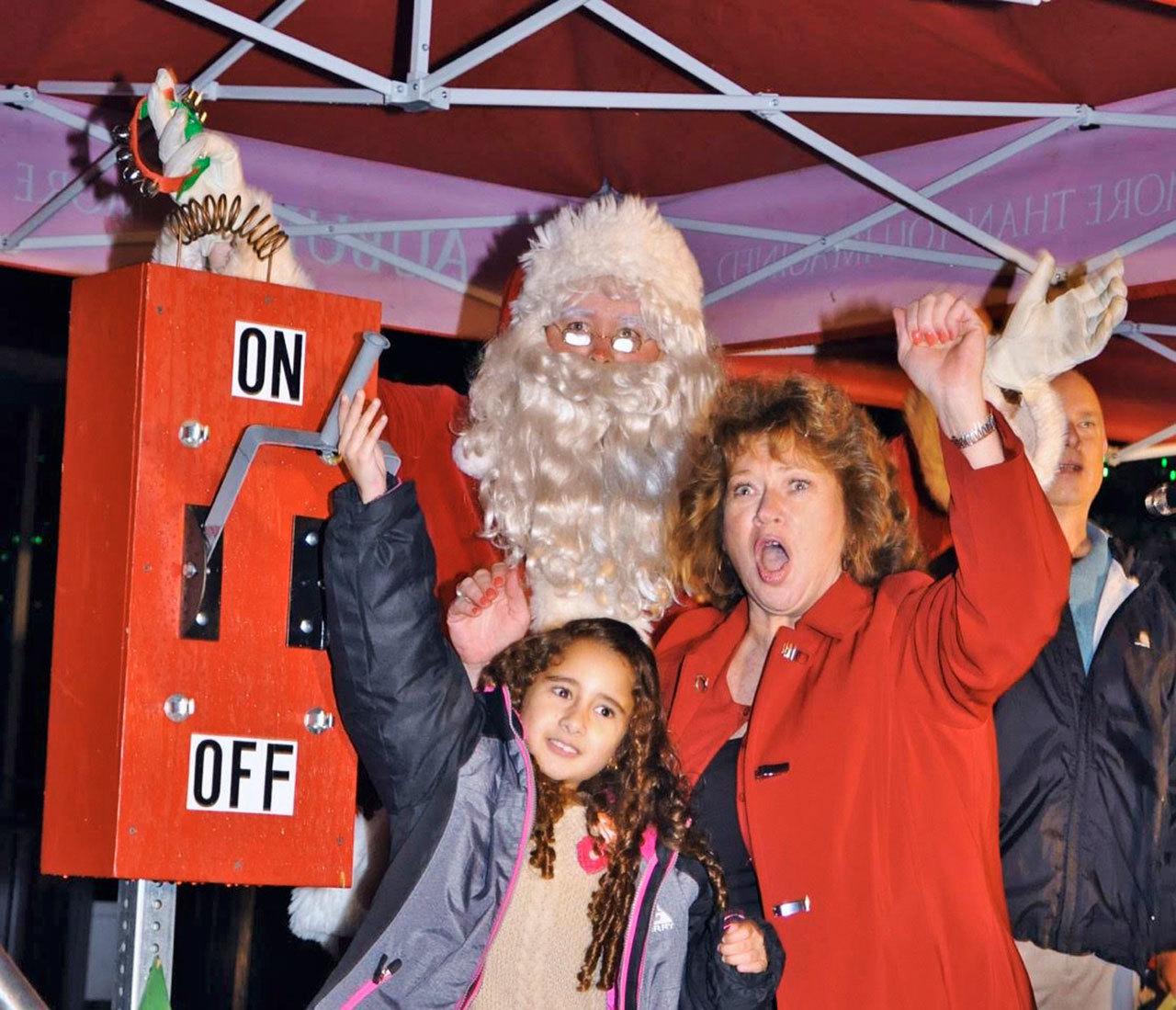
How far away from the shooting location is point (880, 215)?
4750mm

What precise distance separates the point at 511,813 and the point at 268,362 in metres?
0.80

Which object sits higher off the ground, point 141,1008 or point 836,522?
point 836,522

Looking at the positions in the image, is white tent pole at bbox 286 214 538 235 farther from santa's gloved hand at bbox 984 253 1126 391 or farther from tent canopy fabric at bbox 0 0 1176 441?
santa's gloved hand at bbox 984 253 1126 391

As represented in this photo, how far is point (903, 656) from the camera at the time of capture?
2834mm

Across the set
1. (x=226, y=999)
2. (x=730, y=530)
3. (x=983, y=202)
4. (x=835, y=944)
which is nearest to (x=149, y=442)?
(x=730, y=530)

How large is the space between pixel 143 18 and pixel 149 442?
83.2 inches

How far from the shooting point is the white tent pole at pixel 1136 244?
4136 millimetres

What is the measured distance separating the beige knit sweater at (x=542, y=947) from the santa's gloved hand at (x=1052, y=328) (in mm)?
1186

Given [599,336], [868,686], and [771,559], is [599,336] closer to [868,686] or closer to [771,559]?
[771,559]

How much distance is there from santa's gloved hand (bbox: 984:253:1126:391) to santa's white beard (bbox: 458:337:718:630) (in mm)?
835

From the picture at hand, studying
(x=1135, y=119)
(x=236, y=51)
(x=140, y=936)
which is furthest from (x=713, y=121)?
(x=140, y=936)

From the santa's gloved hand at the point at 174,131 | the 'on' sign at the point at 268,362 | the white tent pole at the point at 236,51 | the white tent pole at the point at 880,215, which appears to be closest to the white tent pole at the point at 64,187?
the white tent pole at the point at 236,51

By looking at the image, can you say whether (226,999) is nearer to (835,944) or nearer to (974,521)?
(835,944)

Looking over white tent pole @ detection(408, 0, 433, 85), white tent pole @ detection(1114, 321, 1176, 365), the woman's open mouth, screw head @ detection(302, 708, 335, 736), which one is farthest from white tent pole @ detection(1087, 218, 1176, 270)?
screw head @ detection(302, 708, 335, 736)
